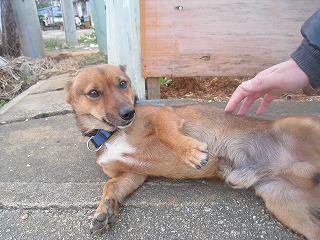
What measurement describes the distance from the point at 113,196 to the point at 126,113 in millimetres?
623

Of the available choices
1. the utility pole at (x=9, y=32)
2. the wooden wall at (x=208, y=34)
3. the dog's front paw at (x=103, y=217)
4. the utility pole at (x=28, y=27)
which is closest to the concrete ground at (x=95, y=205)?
the dog's front paw at (x=103, y=217)

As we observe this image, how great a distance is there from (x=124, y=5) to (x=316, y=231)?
10.4 feet

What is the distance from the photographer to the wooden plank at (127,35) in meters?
3.93

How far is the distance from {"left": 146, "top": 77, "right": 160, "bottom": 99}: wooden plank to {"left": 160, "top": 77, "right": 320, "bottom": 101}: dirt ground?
0.27 meters

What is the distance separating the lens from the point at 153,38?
388 centimetres

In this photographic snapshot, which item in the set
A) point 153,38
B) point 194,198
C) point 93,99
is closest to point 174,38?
point 153,38

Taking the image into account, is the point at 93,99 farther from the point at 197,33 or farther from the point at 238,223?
the point at 197,33

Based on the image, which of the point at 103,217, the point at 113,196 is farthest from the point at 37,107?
the point at 103,217

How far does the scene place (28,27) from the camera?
7.50 metres

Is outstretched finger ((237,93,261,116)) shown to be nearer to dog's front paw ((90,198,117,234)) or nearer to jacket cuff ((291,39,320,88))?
jacket cuff ((291,39,320,88))

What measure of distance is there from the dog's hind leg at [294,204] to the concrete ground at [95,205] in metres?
0.05

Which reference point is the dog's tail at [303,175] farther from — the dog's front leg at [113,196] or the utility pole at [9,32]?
the utility pole at [9,32]

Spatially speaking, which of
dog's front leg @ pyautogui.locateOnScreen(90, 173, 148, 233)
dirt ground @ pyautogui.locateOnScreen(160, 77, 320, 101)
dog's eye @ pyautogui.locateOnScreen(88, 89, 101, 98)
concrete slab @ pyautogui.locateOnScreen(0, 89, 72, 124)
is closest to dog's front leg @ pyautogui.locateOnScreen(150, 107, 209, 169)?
dog's front leg @ pyautogui.locateOnScreen(90, 173, 148, 233)

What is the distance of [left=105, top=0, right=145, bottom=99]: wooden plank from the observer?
12.9 feet
